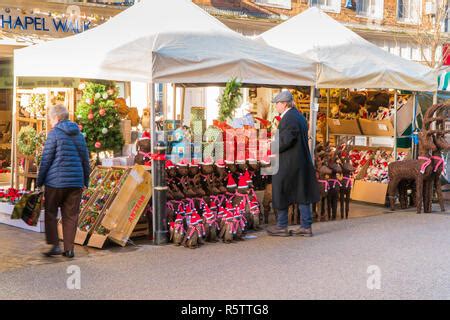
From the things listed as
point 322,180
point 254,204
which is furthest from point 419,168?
point 254,204

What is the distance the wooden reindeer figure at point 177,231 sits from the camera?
9.70 m

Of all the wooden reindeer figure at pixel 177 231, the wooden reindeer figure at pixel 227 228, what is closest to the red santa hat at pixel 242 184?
the wooden reindeer figure at pixel 227 228

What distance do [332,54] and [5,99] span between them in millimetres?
7146

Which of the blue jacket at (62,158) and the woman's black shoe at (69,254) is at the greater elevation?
the blue jacket at (62,158)

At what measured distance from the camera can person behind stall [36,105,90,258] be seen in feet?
28.6

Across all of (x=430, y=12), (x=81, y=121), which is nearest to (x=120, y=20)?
(x=81, y=121)

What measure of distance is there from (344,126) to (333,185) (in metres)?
3.59

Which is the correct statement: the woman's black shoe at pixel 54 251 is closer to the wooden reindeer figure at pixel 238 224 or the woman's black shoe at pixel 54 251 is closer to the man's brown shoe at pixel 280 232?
the wooden reindeer figure at pixel 238 224

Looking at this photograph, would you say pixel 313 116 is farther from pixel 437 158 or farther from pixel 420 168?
pixel 437 158

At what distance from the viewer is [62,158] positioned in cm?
868

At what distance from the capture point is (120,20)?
11039 millimetres

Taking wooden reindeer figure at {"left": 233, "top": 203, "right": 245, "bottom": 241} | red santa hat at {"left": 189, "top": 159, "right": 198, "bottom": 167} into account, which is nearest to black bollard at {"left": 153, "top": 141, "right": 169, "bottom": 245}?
red santa hat at {"left": 189, "top": 159, "right": 198, "bottom": 167}

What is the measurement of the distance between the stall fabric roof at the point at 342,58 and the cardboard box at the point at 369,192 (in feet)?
6.29

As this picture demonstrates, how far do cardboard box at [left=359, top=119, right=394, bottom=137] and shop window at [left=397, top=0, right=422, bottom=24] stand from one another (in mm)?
8574
